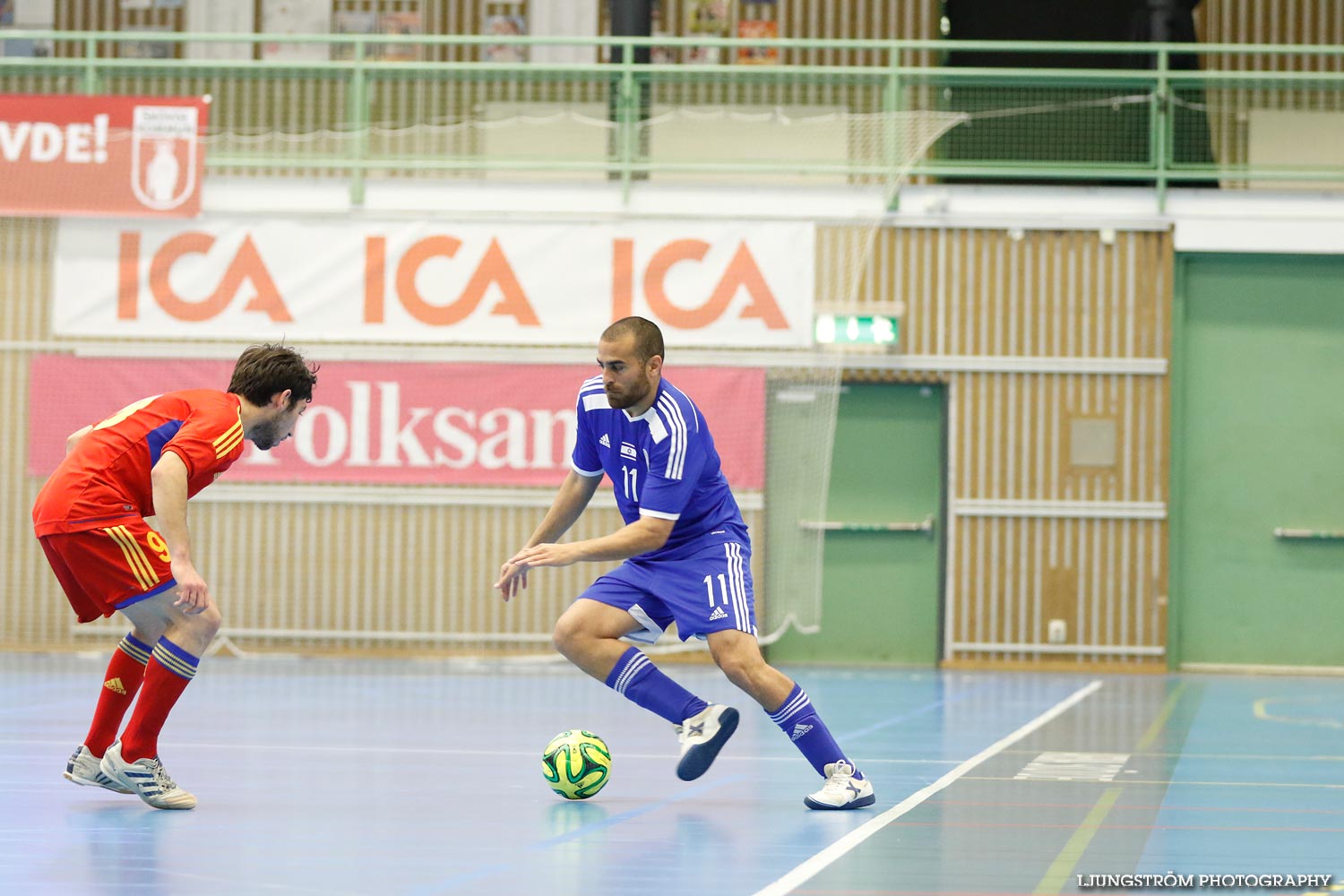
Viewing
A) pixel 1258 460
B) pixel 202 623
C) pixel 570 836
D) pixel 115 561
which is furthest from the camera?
pixel 1258 460

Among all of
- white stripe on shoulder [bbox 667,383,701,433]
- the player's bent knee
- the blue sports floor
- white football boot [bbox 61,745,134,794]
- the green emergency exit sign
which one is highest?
the green emergency exit sign

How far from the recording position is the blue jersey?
6348mm

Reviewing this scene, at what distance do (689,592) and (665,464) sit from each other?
1.67 ft

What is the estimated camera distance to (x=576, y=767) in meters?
6.65

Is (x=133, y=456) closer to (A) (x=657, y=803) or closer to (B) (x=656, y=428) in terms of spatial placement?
(B) (x=656, y=428)

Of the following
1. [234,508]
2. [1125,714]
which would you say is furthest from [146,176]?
[1125,714]

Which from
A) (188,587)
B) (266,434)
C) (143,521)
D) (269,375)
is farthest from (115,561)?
(269,375)

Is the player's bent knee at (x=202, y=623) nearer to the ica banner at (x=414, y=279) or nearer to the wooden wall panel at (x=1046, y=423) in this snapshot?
the ica banner at (x=414, y=279)

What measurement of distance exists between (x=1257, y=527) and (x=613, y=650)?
11210mm

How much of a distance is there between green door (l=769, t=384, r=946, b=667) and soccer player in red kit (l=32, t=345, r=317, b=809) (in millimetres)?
10343

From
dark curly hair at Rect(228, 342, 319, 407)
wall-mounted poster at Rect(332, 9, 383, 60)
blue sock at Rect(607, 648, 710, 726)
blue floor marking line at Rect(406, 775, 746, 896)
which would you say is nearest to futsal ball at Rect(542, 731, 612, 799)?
blue floor marking line at Rect(406, 775, 746, 896)

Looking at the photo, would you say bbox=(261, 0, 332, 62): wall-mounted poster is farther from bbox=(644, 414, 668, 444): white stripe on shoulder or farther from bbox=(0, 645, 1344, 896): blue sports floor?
bbox=(644, 414, 668, 444): white stripe on shoulder

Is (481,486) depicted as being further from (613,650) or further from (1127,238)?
(613,650)

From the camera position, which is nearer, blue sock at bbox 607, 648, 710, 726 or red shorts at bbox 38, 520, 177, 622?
red shorts at bbox 38, 520, 177, 622
